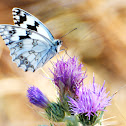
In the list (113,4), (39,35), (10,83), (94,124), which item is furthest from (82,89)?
(113,4)

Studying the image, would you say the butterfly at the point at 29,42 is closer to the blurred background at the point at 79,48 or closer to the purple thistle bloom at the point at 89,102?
the blurred background at the point at 79,48

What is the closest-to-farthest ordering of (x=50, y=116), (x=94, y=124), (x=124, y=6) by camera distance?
(x=94, y=124) → (x=50, y=116) → (x=124, y=6)

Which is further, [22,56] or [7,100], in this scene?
[7,100]

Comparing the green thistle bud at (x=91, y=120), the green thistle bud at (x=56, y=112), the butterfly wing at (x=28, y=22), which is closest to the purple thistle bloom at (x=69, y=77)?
the green thistle bud at (x=56, y=112)

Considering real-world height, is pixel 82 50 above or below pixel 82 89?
above

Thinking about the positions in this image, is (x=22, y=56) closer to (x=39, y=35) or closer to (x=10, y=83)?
(x=39, y=35)

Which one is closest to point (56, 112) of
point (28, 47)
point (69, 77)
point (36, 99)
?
point (36, 99)

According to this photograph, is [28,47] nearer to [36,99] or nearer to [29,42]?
[29,42]
